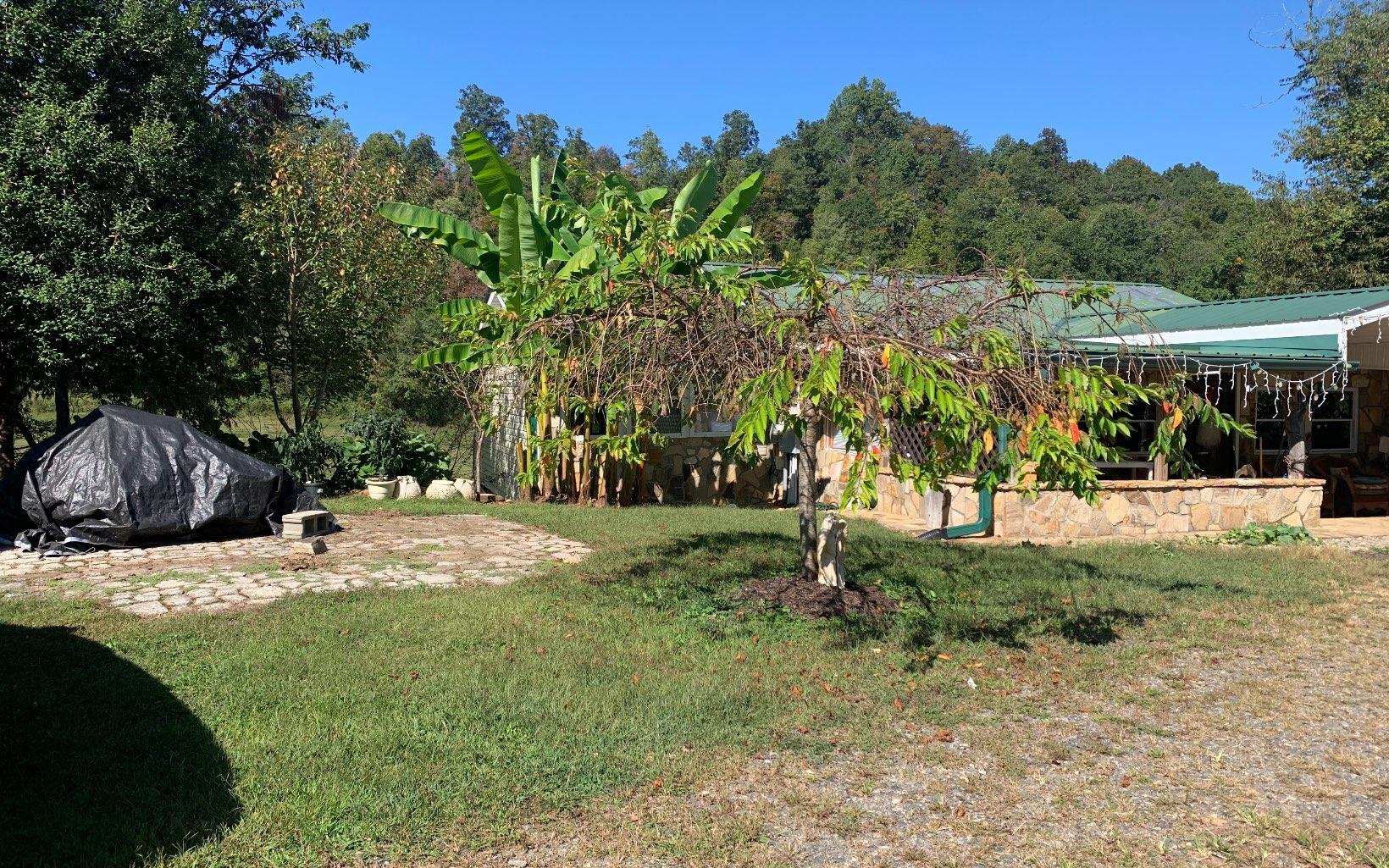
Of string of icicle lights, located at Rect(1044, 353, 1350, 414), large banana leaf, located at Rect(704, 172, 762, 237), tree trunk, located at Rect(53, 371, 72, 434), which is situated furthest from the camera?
tree trunk, located at Rect(53, 371, 72, 434)

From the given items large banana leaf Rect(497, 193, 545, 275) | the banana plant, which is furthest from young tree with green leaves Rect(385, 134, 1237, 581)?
large banana leaf Rect(497, 193, 545, 275)

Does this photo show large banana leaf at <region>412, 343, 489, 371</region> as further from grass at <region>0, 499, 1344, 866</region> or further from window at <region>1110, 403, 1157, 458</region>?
window at <region>1110, 403, 1157, 458</region>

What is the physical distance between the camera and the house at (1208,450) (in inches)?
489

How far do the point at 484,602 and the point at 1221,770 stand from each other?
17.4 feet

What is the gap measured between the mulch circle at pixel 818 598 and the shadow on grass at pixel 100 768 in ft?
13.7

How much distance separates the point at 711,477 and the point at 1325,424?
33.5ft

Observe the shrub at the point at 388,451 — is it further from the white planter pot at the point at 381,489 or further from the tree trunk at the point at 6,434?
the tree trunk at the point at 6,434

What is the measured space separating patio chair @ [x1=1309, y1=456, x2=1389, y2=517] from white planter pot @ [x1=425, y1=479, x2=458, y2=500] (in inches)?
533

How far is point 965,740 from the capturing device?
206 inches

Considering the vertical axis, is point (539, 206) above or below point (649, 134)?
below

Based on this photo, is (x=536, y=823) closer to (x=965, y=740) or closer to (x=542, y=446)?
(x=965, y=740)

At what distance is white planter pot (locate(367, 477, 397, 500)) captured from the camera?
14.7 meters

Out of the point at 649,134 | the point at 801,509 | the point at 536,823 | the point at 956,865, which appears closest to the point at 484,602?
the point at 801,509

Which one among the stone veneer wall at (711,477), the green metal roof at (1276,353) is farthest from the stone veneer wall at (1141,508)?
the stone veneer wall at (711,477)
